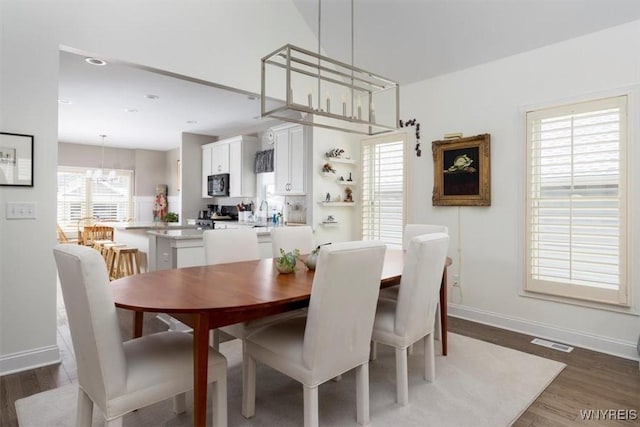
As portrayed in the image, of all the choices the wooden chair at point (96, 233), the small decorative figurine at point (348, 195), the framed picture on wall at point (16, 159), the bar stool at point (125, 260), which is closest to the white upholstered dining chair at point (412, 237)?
the small decorative figurine at point (348, 195)

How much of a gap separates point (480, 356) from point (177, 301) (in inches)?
96.2

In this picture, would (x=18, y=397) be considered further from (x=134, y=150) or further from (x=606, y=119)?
(x=134, y=150)

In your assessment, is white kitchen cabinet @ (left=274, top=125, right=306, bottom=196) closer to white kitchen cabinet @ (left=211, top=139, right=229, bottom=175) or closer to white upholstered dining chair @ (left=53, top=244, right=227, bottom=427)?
white kitchen cabinet @ (left=211, top=139, right=229, bottom=175)

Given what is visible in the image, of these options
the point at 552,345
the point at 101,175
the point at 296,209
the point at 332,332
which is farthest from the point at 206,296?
the point at 101,175

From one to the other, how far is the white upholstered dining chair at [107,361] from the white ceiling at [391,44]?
257 centimetres

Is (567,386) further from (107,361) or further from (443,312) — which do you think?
(107,361)

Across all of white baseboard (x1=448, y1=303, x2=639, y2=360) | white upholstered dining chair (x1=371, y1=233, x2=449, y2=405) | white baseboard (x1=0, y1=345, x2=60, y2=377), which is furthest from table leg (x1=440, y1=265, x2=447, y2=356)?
white baseboard (x1=0, y1=345, x2=60, y2=377)

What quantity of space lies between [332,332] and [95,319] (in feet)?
3.27

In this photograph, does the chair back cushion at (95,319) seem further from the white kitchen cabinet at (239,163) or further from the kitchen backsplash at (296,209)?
the white kitchen cabinet at (239,163)

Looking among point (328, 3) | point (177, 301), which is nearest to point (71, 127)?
point (328, 3)

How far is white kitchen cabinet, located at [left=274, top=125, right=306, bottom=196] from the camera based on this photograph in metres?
4.90

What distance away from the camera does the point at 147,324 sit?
368cm

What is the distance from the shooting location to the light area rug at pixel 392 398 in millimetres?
2021

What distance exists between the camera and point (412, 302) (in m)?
2.16
